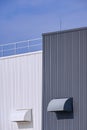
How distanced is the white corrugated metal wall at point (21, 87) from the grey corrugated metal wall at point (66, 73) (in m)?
2.40

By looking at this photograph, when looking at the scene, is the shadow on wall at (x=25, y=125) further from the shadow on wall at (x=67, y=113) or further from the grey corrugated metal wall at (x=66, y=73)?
the shadow on wall at (x=67, y=113)

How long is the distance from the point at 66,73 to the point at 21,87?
4253 mm

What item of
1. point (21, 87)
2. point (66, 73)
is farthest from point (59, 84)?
point (21, 87)

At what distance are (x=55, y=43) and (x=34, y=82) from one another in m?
3.18

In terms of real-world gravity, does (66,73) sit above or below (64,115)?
above

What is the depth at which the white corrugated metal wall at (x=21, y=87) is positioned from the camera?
72.6 ft

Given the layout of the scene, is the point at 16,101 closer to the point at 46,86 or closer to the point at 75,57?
the point at 46,86

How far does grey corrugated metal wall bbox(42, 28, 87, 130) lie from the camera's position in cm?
1853

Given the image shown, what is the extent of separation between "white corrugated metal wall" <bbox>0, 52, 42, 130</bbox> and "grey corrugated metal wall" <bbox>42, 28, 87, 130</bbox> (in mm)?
2403

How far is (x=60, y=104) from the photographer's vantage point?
61.5 feet

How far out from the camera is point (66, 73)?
19016 mm

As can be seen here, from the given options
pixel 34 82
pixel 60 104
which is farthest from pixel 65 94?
pixel 34 82

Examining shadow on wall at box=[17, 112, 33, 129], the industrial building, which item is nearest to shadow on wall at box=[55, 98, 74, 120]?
the industrial building

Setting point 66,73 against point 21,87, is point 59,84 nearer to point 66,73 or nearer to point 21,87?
point 66,73
